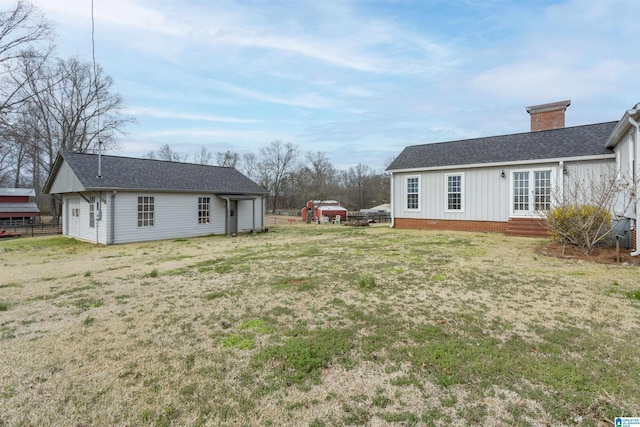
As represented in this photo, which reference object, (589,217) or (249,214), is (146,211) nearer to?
(249,214)

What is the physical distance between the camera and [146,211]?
1441 centimetres

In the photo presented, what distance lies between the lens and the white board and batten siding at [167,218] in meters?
13.6

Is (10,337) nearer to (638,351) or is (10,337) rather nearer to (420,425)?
(420,425)

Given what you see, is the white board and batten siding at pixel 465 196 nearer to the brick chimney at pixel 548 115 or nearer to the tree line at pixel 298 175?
the brick chimney at pixel 548 115

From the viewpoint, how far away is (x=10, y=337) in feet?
12.5

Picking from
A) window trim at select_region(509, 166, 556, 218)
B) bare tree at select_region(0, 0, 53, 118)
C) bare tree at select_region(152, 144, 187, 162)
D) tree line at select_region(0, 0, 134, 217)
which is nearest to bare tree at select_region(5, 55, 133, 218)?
tree line at select_region(0, 0, 134, 217)

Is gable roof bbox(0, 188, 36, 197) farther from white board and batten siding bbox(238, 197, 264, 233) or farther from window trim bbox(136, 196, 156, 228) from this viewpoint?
white board and batten siding bbox(238, 197, 264, 233)

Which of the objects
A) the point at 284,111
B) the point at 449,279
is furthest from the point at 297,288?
the point at 284,111

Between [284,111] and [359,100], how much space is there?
23.6ft

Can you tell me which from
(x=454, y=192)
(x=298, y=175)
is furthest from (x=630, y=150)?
(x=298, y=175)

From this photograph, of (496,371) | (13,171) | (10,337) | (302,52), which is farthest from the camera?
(13,171)

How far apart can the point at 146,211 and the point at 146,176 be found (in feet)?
6.47

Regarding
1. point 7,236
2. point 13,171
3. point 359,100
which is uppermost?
point 359,100

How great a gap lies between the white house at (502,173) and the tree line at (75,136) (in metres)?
14.8
